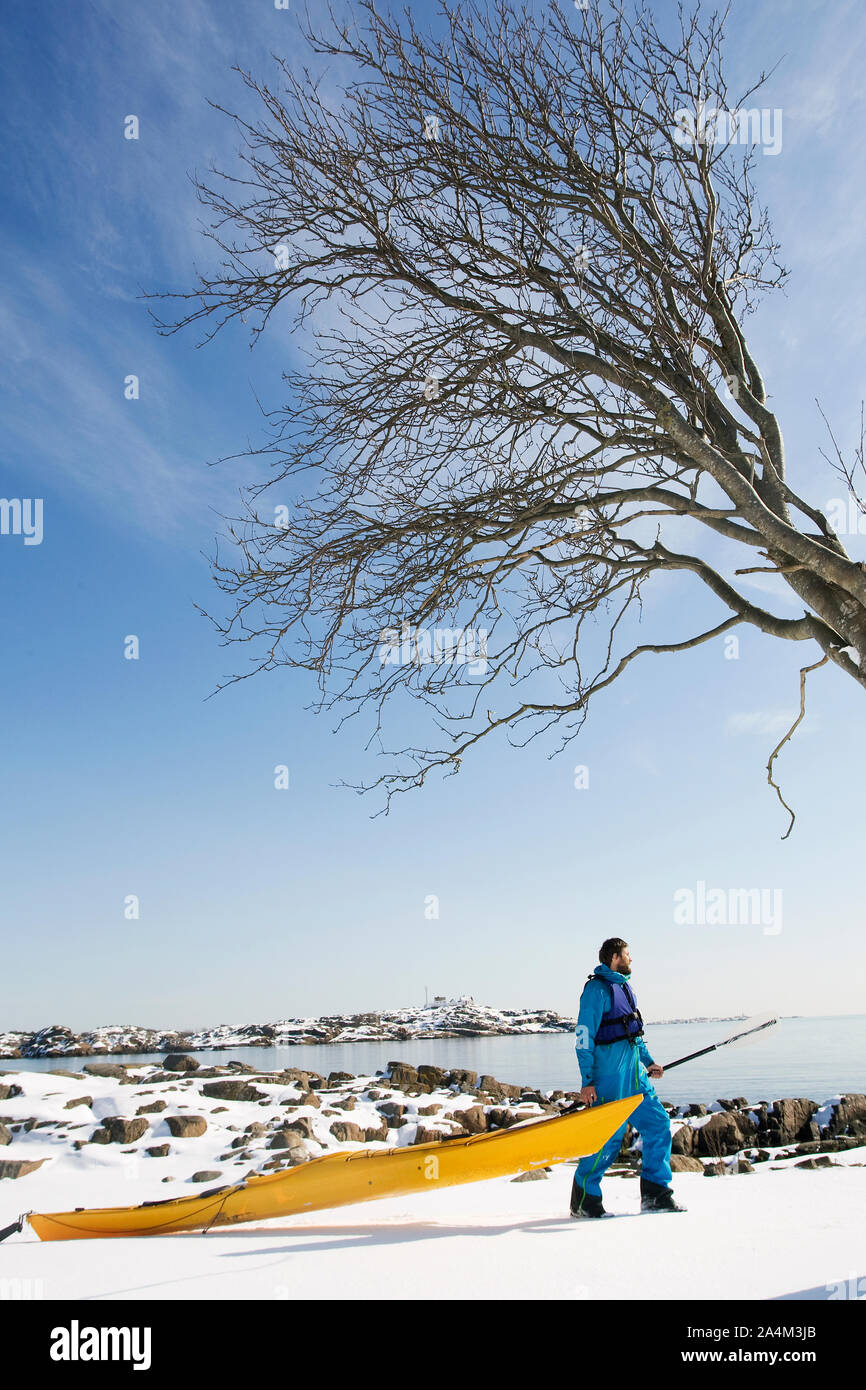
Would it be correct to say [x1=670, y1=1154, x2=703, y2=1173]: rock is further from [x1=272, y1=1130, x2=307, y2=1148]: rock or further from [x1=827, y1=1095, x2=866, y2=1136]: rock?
[x1=272, y1=1130, x2=307, y2=1148]: rock

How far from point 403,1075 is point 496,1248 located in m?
14.1

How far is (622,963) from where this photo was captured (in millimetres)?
5125

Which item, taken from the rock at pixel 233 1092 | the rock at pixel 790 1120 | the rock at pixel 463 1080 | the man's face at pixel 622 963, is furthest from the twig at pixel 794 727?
the rock at pixel 463 1080

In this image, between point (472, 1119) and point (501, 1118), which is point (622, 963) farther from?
point (501, 1118)

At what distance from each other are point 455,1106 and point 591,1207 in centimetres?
647

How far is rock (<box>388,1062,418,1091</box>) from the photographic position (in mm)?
15606

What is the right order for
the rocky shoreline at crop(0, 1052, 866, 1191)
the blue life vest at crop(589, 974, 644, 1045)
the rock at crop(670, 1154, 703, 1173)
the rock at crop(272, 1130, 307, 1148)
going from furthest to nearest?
the rock at crop(272, 1130, 307, 1148) < the rocky shoreline at crop(0, 1052, 866, 1191) < the rock at crop(670, 1154, 703, 1173) < the blue life vest at crop(589, 974, 644, 1045)

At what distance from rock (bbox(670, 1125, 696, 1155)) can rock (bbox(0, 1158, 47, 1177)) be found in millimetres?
5886

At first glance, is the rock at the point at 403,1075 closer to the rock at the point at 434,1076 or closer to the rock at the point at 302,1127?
the rock at the point at 434,1076

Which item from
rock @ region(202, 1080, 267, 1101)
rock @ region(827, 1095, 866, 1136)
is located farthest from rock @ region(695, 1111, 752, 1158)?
rock @ region(202, 1080, 267, 1101)

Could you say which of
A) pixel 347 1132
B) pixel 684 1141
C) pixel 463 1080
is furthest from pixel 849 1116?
pixel 463 1080

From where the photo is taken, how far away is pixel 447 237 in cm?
552
